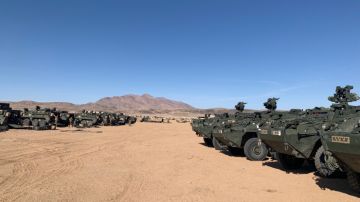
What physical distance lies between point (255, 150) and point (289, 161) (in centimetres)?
220

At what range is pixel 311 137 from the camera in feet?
30.5

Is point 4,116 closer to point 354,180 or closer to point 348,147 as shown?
point 354,180

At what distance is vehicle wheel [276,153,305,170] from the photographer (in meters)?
10.9

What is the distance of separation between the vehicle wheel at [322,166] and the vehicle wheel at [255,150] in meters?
3.80

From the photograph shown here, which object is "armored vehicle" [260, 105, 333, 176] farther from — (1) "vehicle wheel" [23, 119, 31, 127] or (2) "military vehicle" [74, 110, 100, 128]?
(2) "military vehicle" [74, 110, 100, 128]

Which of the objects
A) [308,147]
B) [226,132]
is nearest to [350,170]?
[308,147]

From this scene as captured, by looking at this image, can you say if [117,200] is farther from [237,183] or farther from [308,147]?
[308,147]

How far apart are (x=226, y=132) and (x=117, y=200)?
294 inches

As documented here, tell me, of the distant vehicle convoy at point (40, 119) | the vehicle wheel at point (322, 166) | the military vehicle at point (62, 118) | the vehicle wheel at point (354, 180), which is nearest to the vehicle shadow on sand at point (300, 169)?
the vehicle wheel at point (322, 166)

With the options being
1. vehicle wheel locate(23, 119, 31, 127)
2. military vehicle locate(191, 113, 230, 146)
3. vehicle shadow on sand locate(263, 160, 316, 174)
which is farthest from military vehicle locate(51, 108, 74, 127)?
vehicle shadow on sand locate(263, 160, 316, 174)

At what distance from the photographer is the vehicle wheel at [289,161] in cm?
1095

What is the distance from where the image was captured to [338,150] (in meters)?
6.99

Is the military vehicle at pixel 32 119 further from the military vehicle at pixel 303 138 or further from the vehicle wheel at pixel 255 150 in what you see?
the military vehicle at pixel 303 138

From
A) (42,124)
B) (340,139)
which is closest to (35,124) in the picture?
(42,124)
